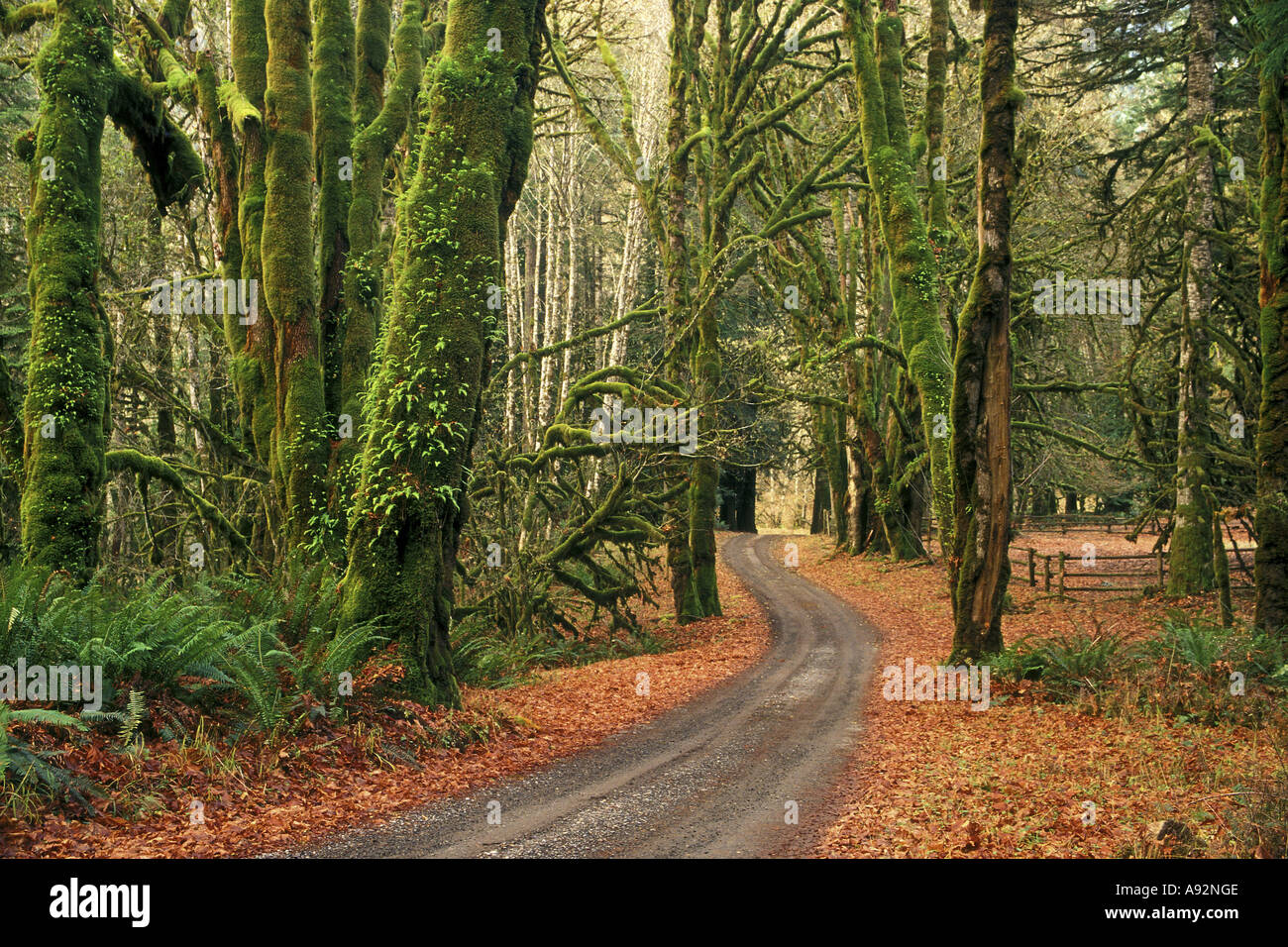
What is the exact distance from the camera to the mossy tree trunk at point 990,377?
11.6 meters


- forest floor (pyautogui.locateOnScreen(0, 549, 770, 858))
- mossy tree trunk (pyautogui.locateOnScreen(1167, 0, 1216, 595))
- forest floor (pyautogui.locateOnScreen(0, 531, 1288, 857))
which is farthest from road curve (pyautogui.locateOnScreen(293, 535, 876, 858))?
mossy tree trunk (pyautogui.locateOnScreen(1167, 0, 1216, 595))

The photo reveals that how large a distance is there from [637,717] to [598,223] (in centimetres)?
2366

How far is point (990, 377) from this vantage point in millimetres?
11750

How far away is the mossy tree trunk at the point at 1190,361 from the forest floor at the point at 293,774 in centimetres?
1202

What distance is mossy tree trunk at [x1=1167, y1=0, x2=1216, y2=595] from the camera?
613 inches

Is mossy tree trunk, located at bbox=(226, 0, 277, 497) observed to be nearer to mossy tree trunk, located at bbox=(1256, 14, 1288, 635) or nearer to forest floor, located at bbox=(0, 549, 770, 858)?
forest floor, located at bbox=(0, 549, 770, 858)

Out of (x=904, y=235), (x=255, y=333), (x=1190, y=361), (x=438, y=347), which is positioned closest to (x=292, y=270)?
(x=255, y=333)

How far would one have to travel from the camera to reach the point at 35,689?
6.11 metres

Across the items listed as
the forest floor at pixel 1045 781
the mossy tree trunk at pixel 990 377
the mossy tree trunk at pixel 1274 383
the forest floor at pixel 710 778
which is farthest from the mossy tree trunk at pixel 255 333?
the mossy tree trunk at pixel 1274 383

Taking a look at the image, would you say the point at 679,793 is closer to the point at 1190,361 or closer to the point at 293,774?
the point at 293,774

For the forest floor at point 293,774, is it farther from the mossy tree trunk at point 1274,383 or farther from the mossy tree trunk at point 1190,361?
the mossy tree trunk at point 1190,361

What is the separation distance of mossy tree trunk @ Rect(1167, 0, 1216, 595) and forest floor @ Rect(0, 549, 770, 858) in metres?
12.0

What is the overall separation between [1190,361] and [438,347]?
13066mm
